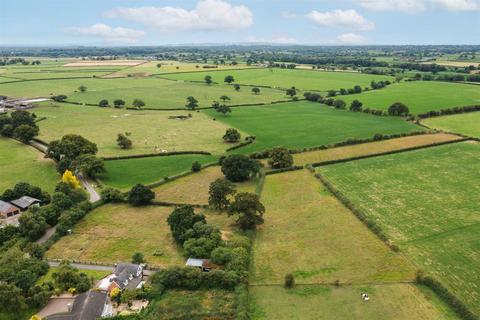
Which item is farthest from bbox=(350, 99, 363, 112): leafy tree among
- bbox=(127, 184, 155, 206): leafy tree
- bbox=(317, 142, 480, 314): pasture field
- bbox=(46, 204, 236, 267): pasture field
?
bbox=(127, 184, 155, 206): leafy tree

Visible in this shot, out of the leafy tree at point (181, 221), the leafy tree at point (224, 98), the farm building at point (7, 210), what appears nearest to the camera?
the leafy tree at point (181, 221)

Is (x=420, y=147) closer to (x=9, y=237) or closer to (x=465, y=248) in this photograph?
(x=465, y=248)

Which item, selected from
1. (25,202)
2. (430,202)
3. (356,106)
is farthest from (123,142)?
(356,106)

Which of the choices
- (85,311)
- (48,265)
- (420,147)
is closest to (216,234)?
(85,311)

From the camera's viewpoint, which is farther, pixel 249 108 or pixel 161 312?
pixel 249 108

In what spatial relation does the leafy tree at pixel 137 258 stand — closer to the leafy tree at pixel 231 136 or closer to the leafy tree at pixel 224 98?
the leafy tree at pixel 231 136

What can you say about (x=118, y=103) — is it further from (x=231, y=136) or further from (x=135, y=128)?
(x=231, y=136)

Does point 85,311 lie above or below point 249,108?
below

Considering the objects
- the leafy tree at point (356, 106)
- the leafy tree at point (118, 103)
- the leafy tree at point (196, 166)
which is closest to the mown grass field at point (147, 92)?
the leafy tree at point (118, 103)
